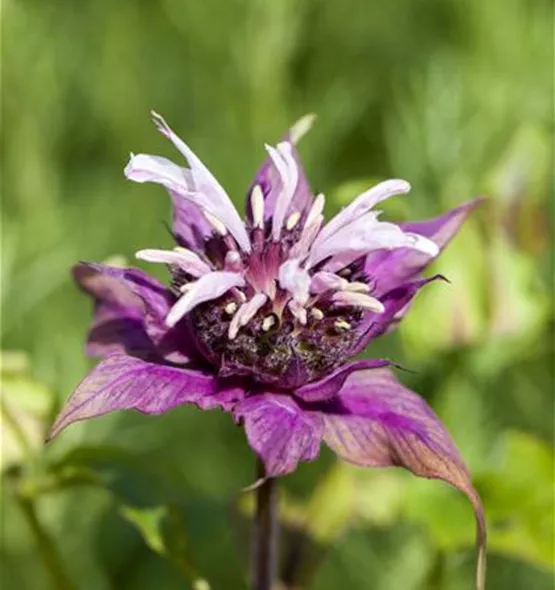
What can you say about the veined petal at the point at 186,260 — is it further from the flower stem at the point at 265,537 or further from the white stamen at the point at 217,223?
the flower stem at the point at 265,537

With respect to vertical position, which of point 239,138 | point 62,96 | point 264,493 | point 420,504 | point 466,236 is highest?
point 62,96

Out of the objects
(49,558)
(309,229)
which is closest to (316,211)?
(309,229)

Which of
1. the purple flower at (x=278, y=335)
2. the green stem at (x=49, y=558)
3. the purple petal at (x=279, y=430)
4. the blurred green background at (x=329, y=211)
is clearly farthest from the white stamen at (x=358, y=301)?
the green stem at (x=49, y=558)

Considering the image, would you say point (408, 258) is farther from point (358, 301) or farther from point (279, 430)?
point (279, 430)

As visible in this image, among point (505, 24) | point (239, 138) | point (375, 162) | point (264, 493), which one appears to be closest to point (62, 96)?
point (239, 138)

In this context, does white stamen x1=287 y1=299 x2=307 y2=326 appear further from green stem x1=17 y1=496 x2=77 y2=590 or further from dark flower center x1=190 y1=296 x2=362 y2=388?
green stem x1=17 y1=496 x2=77 y2=590

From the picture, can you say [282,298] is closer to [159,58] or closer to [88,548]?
[88,548]

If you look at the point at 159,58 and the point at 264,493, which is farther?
the point at 159,58
